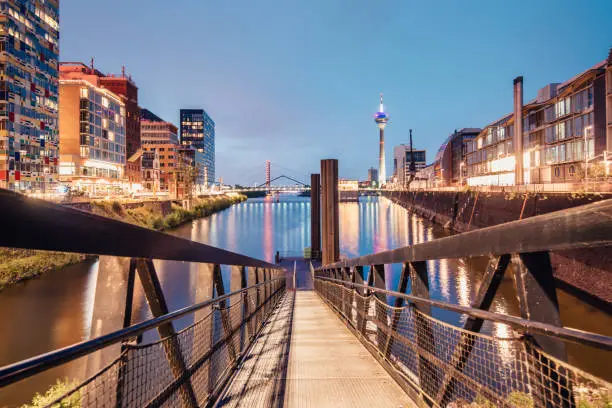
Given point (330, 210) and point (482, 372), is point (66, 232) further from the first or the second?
point (330, 210)

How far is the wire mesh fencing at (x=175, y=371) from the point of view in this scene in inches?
64.2

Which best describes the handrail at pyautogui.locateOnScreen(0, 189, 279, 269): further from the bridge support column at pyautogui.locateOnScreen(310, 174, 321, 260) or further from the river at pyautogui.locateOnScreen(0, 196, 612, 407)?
the bridge support column at pyautogui.locateOnScreen(310, 174, 321, 260)

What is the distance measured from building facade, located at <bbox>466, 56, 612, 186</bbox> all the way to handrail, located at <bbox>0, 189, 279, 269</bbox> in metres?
26.6

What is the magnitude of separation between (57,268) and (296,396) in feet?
81.2

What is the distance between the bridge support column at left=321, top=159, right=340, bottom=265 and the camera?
14.4m

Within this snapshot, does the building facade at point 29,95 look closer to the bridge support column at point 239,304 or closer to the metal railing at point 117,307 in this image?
the bridge support column at point 239,304

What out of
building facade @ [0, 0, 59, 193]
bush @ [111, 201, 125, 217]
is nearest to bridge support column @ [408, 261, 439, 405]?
bush @ [111, 201, 125, 217]

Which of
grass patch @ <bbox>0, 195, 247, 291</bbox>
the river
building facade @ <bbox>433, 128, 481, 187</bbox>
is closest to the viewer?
the river

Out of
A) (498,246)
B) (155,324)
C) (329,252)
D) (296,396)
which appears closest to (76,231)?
(155,324)

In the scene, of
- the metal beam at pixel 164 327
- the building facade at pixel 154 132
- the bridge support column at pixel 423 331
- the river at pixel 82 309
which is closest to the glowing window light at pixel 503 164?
the river at pixel 82 309

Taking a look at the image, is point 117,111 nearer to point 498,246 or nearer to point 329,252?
point 329,252

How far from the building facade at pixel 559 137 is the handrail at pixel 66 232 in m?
26.6

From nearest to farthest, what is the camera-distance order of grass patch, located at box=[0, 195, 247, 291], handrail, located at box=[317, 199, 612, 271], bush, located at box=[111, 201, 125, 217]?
handrail, located at box=[317, 199, 612, 271] → grass patch, located at box=[0, 195, 247, 291] → bush, located at box=[111, 201, 125, 217]

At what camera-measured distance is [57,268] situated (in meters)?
21.7
